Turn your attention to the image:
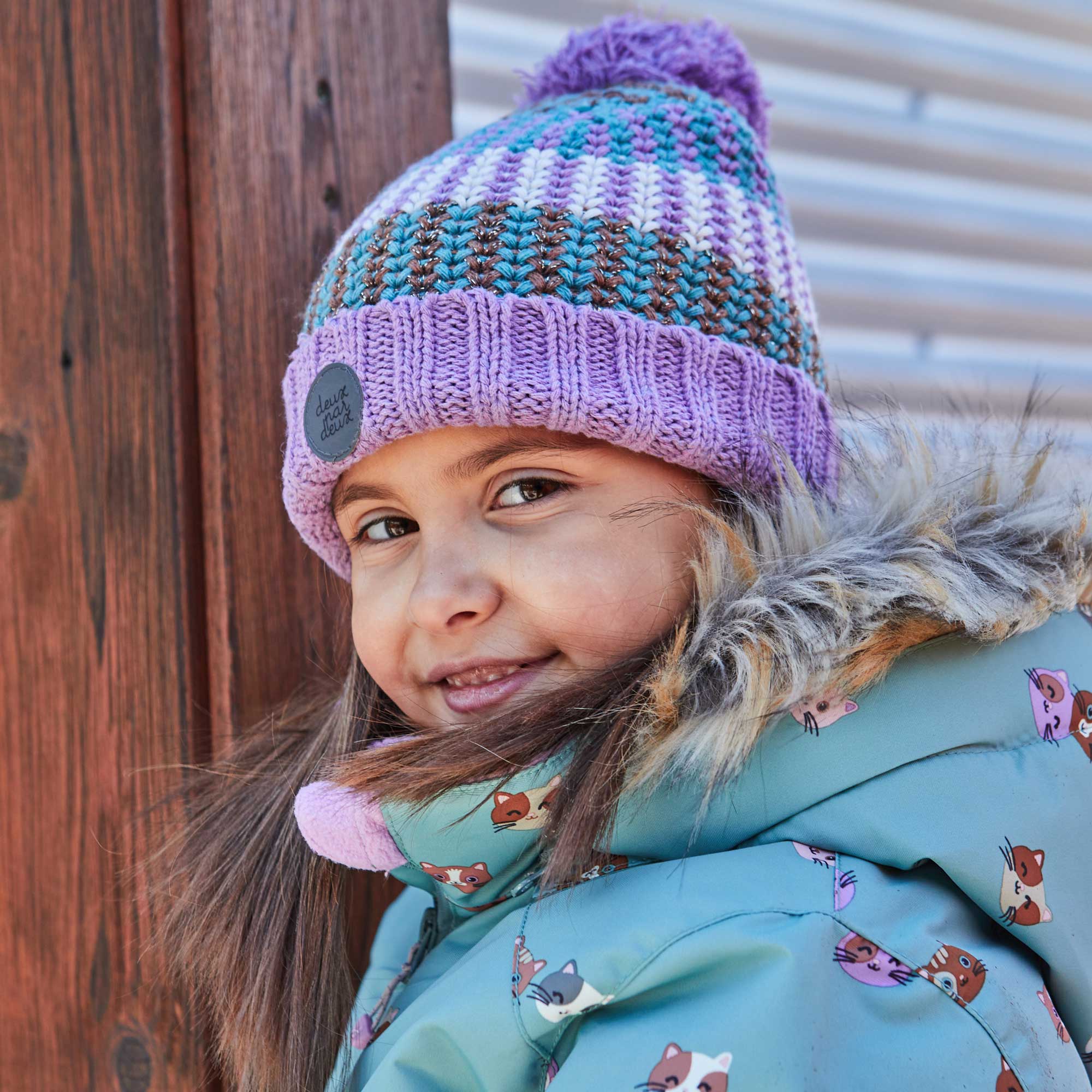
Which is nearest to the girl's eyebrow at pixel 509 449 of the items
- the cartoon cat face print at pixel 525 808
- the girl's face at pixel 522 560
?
the girl's face at pixel 522 560

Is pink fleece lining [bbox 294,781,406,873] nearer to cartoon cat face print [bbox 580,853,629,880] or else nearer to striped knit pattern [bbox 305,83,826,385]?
cartoon cat face print [bbox 580,853,629,880]

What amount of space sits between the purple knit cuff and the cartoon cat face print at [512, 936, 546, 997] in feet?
1.65

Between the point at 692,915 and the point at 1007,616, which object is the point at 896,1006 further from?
the point at 1007,616

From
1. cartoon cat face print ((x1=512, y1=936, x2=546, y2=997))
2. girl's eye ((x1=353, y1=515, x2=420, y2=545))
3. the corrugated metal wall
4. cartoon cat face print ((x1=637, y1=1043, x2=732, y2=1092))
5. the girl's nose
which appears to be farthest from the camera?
the corrugated metal wall

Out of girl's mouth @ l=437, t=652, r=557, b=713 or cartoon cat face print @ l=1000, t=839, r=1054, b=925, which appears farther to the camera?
girl's mouth @ l=437, t=652, r=557, b=713

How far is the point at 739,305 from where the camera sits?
114 centimetres

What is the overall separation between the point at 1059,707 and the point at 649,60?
925mm

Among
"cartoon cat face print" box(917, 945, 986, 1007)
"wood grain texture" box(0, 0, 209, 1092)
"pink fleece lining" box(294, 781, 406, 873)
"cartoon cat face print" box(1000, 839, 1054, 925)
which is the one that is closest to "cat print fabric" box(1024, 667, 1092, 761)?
"cartoon cat face print" box(1000, 839, 1054, 925)

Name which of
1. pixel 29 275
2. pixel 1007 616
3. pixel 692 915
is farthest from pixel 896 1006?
pixel 29 275

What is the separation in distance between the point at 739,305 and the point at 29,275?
0.88 m

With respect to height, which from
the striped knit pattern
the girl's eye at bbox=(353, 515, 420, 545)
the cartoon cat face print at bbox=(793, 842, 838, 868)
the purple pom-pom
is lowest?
the cartoon cat face print at bbox=(793, 842, 838, 868)

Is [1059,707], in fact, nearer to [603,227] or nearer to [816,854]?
[816,854]

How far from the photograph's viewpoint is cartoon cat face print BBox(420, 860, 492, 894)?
988mm

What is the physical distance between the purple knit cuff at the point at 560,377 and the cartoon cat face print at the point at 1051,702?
0.34m
